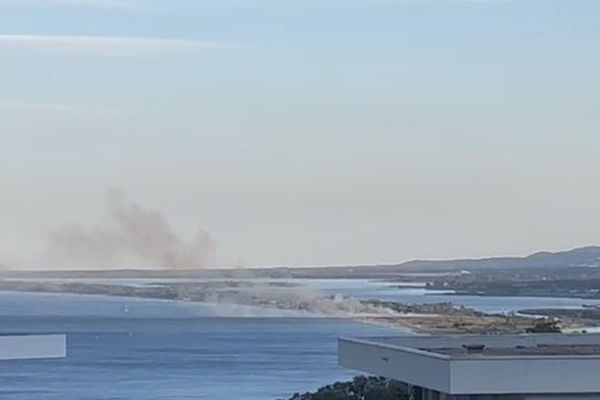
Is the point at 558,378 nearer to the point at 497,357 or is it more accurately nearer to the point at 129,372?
the point at 497,357

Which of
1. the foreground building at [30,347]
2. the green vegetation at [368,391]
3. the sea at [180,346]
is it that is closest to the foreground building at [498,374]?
the green vegetation at [368,391]

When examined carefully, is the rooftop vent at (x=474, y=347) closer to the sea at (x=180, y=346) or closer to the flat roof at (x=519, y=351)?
the flat roof at (x=519, y=351)

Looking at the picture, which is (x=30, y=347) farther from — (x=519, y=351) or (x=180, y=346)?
(x=180, y=346)

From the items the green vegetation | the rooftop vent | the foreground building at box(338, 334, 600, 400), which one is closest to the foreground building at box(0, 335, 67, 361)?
the green vegetation

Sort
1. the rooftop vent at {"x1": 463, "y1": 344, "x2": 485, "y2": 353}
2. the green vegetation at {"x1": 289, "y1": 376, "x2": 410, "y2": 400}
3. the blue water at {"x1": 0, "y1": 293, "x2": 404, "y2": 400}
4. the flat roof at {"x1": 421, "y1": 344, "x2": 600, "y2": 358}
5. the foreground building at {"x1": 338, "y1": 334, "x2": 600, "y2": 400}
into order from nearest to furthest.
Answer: the foreground building at {"x1": 338, "y1": 334, "x2": 600, "y2": 400} → the flat roof at {"x1": 421, "y1": 344, "x2": 600, "y2": 358} → the rooftop vent at {"x1": 463, "y1": 344, "x2": 485, "y2": 353} → the green vegetation at {"x1": 289, "y1": 376, "x2": 410, "y2": 400} → the blue water at {"x1": 0, "y1": 293, "x2": 404, "y2": 400}

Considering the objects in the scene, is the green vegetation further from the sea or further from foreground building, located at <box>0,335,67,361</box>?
the sea

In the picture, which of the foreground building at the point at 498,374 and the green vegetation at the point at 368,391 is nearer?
the foreground building at the point at 498,374

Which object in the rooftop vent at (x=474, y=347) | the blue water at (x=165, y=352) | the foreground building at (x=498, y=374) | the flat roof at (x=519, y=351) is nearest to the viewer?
the foreground building at (x=498, y=374)

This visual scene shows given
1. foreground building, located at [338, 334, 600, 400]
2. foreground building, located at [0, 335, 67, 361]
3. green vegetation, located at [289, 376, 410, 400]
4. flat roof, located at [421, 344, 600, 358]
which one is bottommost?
green vegetation, located at [289, 376, 410, 400]
